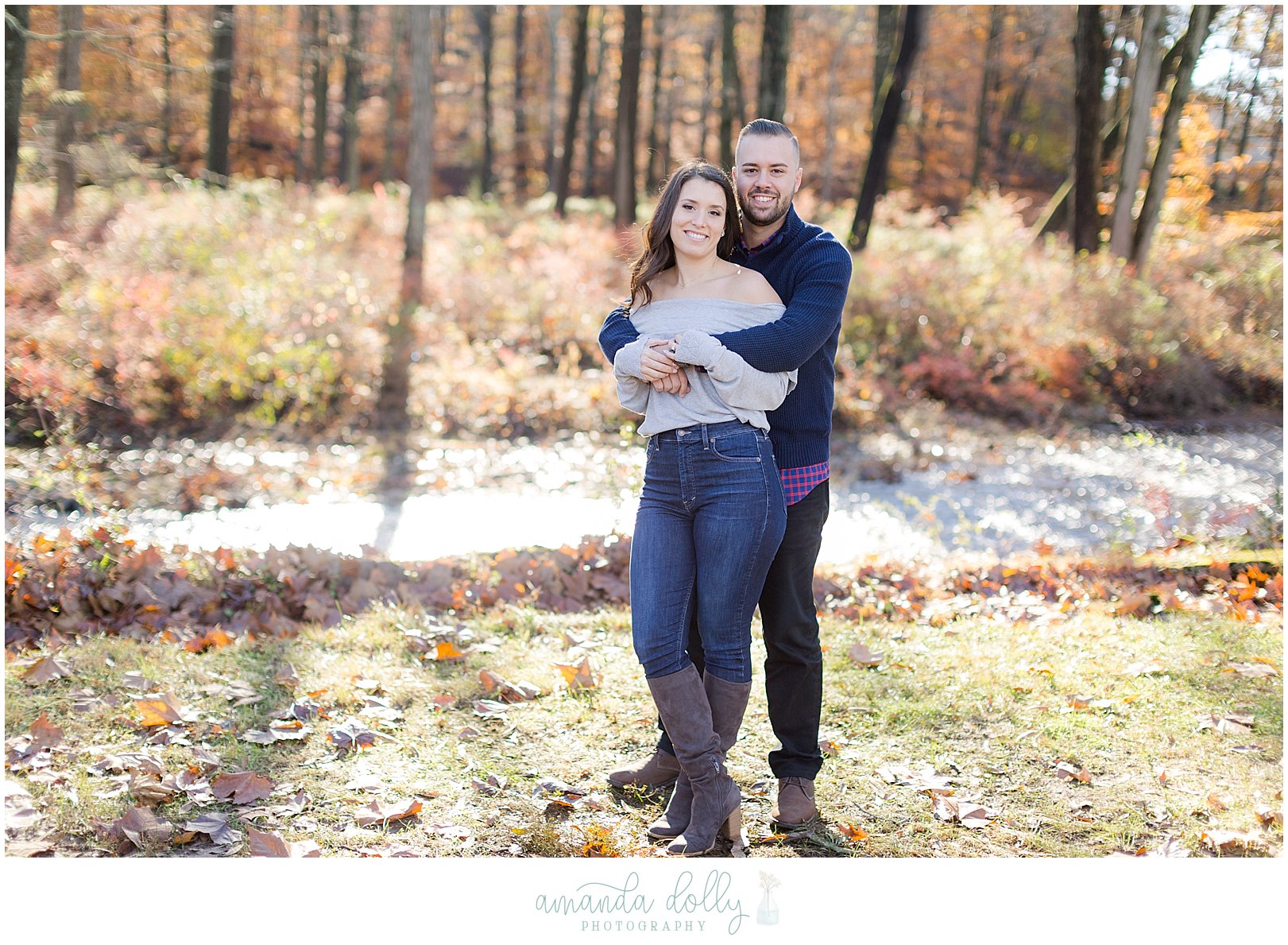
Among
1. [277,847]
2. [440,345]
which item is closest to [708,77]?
[440,345]

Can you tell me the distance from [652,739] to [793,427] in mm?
1501

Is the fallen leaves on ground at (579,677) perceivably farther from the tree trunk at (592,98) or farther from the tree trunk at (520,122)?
the tree trunk at (520,122)

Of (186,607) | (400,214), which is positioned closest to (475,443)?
(186,607)

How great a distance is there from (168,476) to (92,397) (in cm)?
165

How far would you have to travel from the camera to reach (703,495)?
3.20 meters

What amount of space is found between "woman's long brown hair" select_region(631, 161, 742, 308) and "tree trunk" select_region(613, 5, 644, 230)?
15.7 m

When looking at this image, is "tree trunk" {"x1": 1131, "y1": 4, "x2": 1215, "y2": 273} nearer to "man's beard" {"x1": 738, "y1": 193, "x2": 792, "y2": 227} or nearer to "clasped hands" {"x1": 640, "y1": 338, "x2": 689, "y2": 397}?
"man's beard" {"x1": 738, "y1": 193, "x2": 792, "y2": 227}

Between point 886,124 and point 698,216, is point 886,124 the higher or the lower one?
the higher one

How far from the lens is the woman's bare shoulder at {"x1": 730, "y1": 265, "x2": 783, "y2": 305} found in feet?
10.9

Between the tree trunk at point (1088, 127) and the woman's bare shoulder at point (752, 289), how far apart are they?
14537 mm

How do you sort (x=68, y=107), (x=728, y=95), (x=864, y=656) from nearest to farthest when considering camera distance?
1. (x=864, y=656)
2. (x=68, y=107)
3. (x=728, y=95)

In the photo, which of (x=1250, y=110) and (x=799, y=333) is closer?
(x=799, y=333)

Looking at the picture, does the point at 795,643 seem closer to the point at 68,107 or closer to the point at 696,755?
the point at 696,755
